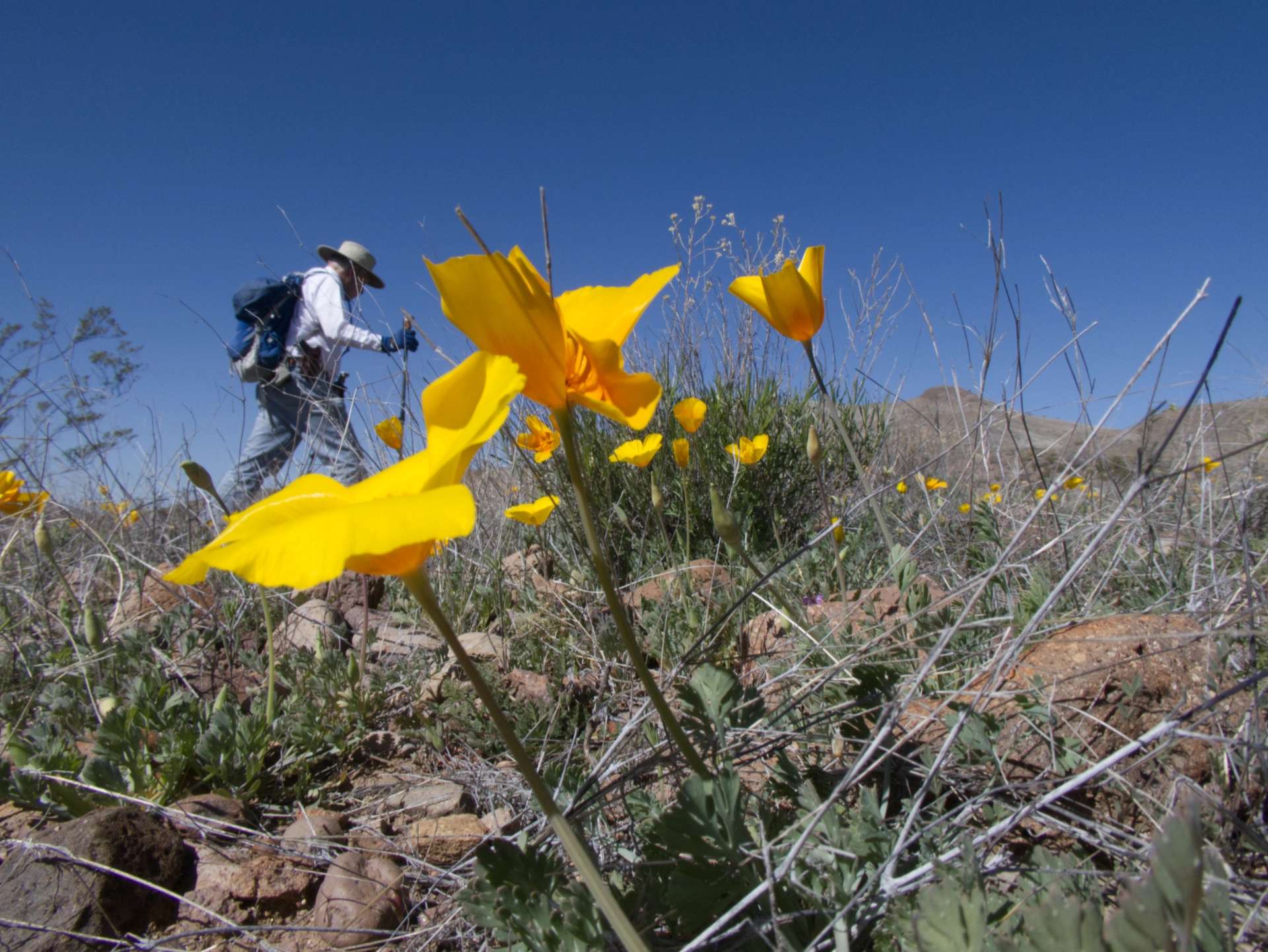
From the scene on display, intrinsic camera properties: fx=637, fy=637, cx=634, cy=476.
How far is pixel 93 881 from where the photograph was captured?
133 centimetres

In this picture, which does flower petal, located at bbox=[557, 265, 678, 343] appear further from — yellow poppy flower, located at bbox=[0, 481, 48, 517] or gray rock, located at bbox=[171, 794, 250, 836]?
yellow poppy flower, located at bbox=[0, 481, 48, 517]

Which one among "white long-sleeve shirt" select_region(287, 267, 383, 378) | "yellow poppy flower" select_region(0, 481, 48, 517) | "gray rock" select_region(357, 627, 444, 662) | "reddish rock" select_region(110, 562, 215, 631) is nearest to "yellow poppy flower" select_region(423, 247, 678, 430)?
"gray rock" select_region(357, 627, 444, 662)

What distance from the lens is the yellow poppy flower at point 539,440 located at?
2539mm

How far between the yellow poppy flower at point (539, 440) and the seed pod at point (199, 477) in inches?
41.6

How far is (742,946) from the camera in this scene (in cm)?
100

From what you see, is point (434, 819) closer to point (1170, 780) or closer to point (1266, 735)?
point (1170, 780)

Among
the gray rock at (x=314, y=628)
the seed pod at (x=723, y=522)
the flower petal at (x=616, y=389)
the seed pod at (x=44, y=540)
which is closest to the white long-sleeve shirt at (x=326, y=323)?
the gray rock at (x=314, y=628)

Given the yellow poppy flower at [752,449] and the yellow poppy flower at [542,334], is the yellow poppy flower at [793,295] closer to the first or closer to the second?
the yellow poppy flower at [542,334]

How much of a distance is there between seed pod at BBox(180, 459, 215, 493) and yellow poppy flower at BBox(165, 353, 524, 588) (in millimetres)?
1429

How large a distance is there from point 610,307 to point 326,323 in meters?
5.38

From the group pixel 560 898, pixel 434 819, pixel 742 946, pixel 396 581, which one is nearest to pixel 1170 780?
pixel 742 946

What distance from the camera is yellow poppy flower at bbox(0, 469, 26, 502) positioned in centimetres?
290

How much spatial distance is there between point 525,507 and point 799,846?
1.68 metres

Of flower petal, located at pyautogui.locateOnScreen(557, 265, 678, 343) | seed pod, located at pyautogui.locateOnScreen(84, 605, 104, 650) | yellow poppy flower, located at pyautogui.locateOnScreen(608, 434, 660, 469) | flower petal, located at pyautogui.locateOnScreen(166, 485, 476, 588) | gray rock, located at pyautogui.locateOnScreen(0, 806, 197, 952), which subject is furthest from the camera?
yellow poppy flower, located at pyautogui.locateOnScreen(608, 434, 660, 469)
